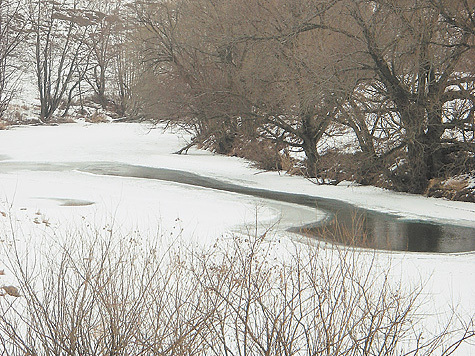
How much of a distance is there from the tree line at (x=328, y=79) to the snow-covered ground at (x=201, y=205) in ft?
4.31

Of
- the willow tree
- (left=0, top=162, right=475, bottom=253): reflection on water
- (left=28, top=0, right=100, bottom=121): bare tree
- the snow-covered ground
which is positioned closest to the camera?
the snow-covered ground

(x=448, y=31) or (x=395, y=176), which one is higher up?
(x=448, y=31)

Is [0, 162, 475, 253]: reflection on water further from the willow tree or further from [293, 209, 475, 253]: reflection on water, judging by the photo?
the willow tree

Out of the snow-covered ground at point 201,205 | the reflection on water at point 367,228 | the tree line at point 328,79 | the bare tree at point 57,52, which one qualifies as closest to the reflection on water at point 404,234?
the reflection on water at point 367,228

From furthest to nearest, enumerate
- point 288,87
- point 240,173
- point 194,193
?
1. point 240,173
2. point 288,87
3. point 194,193

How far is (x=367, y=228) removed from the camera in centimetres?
1242

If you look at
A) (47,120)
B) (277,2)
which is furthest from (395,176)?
(47,120)

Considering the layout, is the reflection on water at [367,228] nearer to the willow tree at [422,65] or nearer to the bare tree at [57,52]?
the willow tree at [422,65]

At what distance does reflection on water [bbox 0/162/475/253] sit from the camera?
1053 cm

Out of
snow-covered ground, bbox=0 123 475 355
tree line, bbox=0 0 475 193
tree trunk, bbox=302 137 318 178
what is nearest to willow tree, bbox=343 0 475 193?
tree line, bbox=0 0 475 193

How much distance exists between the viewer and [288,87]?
20266 mm

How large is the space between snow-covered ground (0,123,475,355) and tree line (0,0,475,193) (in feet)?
4.31

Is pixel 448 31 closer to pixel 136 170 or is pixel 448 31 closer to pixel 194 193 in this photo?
pixel 194 193

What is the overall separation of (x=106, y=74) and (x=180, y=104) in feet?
136
